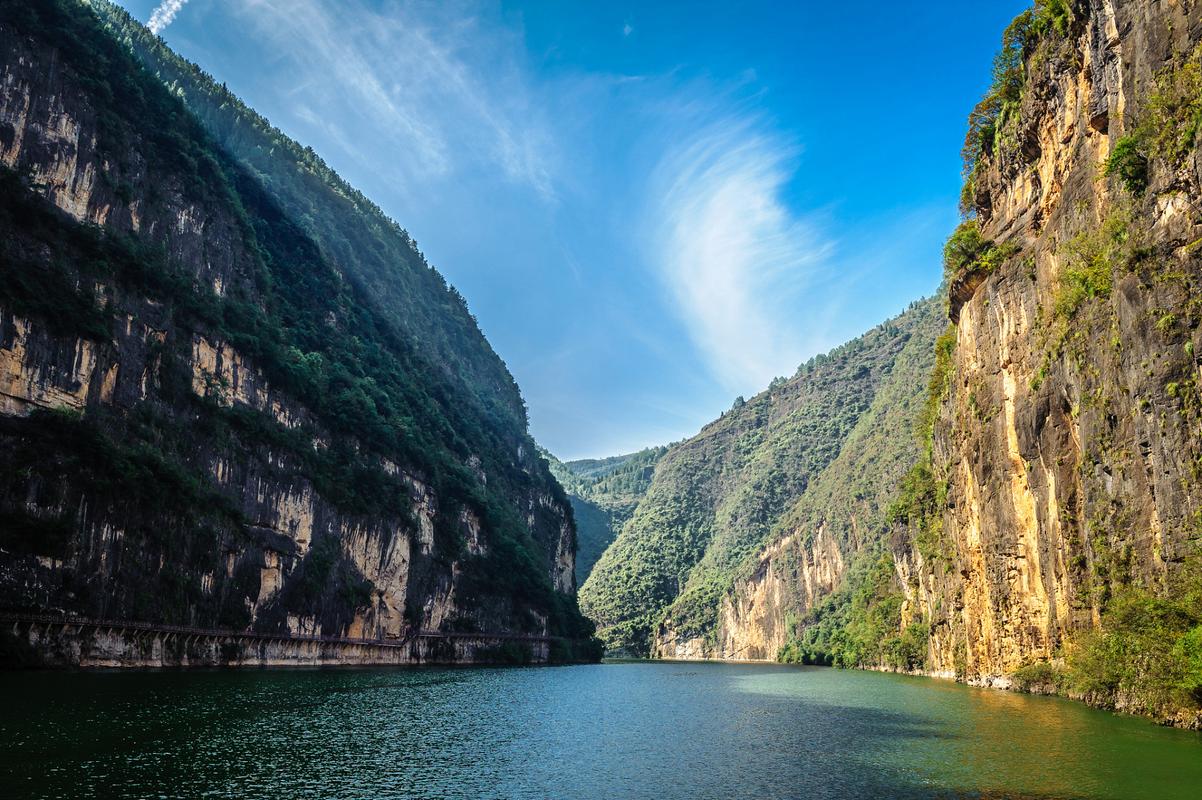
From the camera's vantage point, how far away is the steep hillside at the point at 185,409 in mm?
45500

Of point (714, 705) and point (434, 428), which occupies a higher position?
point (434, 428)

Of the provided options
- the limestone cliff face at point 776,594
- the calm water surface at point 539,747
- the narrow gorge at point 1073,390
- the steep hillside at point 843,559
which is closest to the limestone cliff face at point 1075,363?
the narrow gorge at point 1073,390

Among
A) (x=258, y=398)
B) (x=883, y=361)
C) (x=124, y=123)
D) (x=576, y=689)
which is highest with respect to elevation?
(x=883, y=361)

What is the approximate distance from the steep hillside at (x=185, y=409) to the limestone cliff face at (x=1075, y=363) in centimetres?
4964

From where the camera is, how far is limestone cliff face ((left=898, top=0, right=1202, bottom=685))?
2695cm

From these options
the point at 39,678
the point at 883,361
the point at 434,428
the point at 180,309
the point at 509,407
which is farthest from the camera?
the point at 883,361

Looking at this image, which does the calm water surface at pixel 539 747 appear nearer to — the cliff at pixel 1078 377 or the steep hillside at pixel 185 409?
the cliff at pixel 1078 377

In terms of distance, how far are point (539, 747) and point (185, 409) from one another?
4172 cm

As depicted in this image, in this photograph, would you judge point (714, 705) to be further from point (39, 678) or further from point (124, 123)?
point (124, 123)

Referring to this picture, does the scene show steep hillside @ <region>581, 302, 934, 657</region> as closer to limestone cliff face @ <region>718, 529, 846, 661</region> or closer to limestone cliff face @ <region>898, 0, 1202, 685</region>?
limestone cliff face @ <region>718, 529, 846, 661</region>

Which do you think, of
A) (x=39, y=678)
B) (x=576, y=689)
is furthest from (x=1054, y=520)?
(x=39, y=678)

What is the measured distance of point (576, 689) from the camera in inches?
2146

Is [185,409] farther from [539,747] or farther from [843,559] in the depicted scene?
[843,559]

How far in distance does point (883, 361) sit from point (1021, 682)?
521 feet
